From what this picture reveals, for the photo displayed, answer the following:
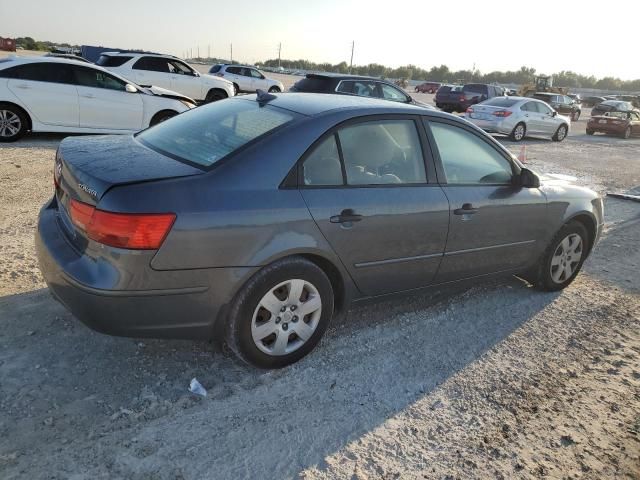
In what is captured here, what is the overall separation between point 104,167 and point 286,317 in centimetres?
133

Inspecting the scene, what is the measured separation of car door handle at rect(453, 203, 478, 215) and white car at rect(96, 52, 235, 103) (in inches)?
521

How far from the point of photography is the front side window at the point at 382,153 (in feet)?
11.0

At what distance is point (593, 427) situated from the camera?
3023 mm

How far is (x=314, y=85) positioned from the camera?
506 inches

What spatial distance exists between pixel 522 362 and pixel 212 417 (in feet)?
6.90

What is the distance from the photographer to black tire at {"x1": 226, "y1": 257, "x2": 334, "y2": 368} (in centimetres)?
297

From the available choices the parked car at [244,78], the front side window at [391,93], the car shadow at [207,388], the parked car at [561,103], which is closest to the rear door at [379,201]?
the car shadow at [207,388]

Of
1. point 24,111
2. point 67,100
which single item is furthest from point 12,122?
point 67,100

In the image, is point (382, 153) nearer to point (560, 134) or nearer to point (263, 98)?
point (263, 98)

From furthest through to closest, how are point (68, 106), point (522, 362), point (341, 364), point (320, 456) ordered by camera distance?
point (68, 106) < point (522, 362) < point (341, 364) < point (320, 456)

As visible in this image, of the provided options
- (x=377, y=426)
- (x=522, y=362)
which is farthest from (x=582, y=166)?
(x=377, y=426)

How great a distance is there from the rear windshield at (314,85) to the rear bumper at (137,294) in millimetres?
10383

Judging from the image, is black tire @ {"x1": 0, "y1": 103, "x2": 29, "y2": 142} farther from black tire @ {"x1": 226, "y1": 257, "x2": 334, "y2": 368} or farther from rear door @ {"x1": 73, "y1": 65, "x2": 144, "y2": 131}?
black tire @ {"x1": 226, "y1": 257, "x2": 334, "y2": 368}

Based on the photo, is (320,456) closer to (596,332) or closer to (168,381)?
(168,381)
